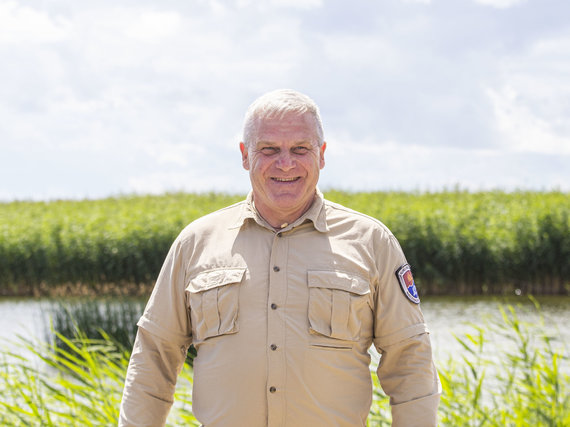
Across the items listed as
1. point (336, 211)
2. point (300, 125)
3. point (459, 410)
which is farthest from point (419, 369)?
point (459, 410)

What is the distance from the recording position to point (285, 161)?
2.47 m

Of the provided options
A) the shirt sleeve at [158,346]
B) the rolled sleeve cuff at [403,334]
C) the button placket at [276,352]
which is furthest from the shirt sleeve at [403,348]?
the shirt sleeve at [158,346]

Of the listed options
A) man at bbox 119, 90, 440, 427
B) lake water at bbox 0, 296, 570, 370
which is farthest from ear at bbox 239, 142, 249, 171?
lake water at bbox 0, 296, 570, 370

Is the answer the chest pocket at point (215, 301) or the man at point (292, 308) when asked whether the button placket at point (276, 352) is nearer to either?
the man at point (292, 308)

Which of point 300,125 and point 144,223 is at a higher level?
point 300,125

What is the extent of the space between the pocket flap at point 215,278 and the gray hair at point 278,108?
18.9 inches

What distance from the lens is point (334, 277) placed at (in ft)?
8.15

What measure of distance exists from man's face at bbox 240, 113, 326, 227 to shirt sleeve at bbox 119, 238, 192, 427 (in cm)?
46

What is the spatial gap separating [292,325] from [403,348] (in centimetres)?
44

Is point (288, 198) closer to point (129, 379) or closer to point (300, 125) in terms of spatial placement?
point (300, 125)

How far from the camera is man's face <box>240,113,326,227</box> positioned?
249 centimetres

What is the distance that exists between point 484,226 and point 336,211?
1936cm

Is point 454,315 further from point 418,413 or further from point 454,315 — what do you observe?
point 418,413

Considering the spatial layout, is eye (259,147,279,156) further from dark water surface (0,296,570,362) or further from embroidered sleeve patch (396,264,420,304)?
dark water surface (0,296,570,362)
